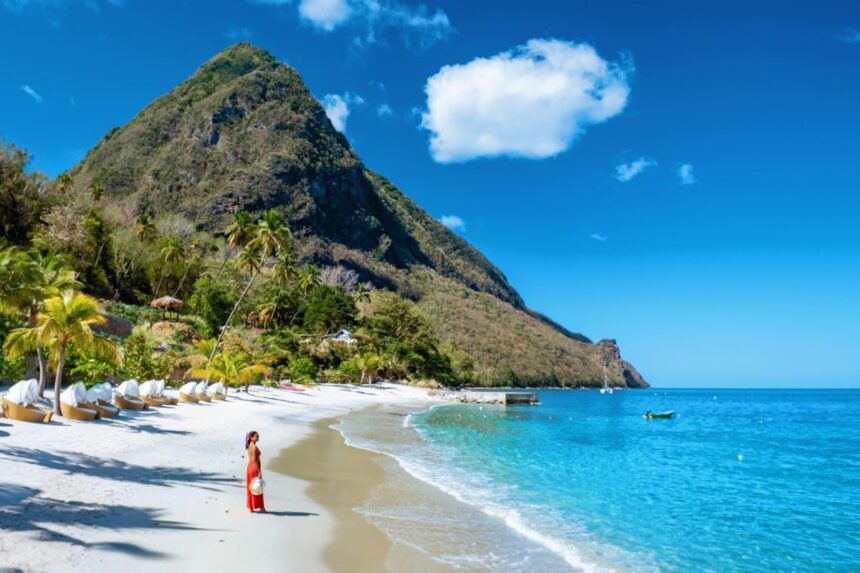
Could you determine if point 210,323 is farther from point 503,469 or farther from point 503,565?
point 503,565

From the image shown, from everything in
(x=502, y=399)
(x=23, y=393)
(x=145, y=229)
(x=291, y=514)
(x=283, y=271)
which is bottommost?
(x=502, y=399)

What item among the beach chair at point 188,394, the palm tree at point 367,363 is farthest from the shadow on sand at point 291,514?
the palm tree at point 367,363

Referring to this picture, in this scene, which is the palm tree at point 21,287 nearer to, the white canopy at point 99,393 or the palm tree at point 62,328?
the palm tree at point 62,328

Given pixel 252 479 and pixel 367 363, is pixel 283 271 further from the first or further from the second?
pixel 252 479

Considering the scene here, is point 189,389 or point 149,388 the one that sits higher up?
point 149,388

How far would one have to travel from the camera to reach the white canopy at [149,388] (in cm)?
2363

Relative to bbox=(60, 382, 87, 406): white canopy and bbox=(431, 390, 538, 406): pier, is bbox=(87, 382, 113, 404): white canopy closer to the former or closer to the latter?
bbox=(60, 382, 87, 406): white canopy

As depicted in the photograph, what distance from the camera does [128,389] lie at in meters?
21.9

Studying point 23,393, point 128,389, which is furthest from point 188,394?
point 23,393

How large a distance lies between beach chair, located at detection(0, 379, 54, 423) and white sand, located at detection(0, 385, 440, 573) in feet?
1.06

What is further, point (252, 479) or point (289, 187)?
point (289, 187)

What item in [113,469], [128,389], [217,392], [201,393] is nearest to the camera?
[113,469]

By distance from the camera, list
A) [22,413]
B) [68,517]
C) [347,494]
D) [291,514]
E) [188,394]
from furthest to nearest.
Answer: [188,394] < [22,413] < [347,494] < [291,514] < [68,517]

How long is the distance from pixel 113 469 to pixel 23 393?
5393 millimetres
